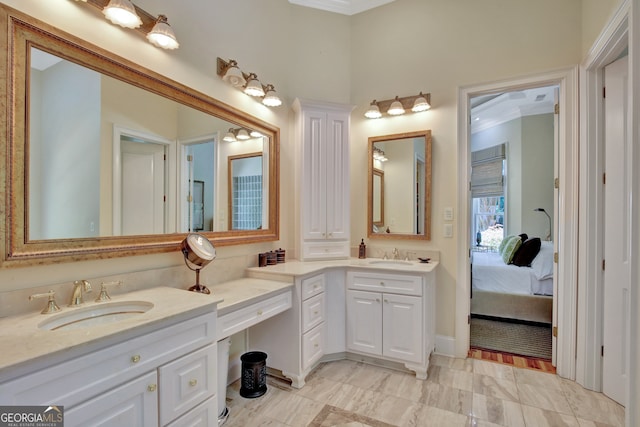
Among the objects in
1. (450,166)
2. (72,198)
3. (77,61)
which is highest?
(77,61)

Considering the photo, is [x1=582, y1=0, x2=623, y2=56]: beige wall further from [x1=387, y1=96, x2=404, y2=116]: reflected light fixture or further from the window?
the window

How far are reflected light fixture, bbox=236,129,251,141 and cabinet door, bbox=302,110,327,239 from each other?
1.88 feet

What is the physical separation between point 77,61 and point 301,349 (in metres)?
2.21

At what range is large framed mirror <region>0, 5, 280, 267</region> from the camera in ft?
4.31

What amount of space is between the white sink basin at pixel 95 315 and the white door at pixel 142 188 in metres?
0.41

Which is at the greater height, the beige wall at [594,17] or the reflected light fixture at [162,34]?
the beige wall at [594,17]

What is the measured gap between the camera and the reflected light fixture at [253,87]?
2.46 meters

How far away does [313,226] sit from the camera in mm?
2965

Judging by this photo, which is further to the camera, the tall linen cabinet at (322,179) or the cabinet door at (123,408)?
the tall linen cabinet at (322,179)

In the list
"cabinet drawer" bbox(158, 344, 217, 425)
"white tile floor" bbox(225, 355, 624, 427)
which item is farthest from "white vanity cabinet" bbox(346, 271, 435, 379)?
"cabinet drawer" bbox(158, 344, 217, 425)

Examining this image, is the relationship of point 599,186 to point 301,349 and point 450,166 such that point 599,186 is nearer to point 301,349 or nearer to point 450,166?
point 450,166

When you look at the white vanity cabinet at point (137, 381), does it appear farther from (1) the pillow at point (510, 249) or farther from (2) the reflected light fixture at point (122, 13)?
(1) the pillow at point (510, 249)

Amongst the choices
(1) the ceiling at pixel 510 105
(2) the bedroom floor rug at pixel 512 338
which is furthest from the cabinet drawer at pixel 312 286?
(1) the ceiling at pixel 510 105

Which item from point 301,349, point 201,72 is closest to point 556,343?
point 301,349
